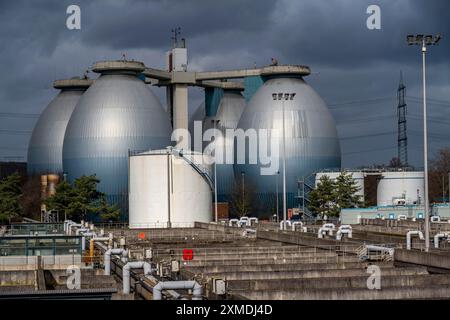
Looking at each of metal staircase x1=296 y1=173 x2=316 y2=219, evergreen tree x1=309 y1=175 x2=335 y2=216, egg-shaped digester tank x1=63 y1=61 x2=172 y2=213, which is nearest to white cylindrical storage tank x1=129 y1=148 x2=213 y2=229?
evergreen tree x1=309 y1=175 x2=335 y2=216

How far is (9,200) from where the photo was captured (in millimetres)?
114000

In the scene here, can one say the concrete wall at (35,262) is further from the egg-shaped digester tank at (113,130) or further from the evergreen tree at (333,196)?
the egg-shaped digester tank at (113,130)

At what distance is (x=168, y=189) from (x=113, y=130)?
3637 centimetres

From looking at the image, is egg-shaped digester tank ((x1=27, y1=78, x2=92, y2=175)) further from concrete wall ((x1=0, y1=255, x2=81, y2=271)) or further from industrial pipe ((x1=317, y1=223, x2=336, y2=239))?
concrete wall ((x1=0, y1=255, x2=81, y2=271))

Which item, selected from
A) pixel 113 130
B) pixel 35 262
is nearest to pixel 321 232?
pixel 35 262

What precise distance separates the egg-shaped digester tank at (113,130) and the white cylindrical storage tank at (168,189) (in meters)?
29.4

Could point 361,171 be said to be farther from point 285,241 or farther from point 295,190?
point 285,241

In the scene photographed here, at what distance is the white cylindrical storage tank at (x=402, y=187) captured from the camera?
427 feet

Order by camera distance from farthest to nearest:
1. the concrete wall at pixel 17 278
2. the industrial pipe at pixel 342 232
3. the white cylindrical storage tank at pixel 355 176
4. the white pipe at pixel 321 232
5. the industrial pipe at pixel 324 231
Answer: the white cylindrical storage tank at pixel 355 176 → the industrial pipe at pixel 324 231 → the white pipe at pixel 321 232 → the industrial pipe at pixel 342 232 → the concrete wall at pixel 17 278

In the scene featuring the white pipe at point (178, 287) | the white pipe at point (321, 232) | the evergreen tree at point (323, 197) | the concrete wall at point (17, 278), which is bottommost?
the concrete wall at point (17, 278)

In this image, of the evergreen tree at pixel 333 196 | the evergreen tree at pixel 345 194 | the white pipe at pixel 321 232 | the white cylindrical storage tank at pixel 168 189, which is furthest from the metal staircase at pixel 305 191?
the white pipe at pixel 321 232

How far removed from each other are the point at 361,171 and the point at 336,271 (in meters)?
96.4

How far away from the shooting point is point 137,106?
440 ft
